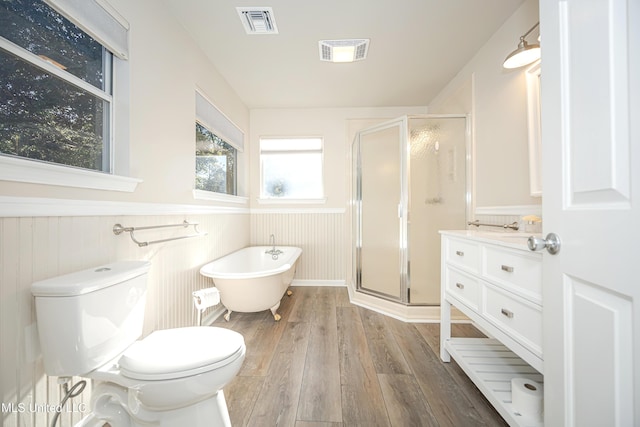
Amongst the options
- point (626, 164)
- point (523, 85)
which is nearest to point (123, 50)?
point (626, 164)

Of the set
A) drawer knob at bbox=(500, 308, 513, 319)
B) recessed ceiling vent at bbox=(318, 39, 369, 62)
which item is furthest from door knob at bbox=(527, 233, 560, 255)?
recessed ceiling vent at bbox=(318, 39, 369, 62)

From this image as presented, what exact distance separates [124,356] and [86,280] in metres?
0.33

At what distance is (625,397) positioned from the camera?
0.54 metres

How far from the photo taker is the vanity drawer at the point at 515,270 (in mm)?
938

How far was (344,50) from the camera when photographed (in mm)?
2180

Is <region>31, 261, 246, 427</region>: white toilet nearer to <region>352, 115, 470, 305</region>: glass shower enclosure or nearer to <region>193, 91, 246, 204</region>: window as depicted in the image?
<region>193, 91, 246, 204</region>: window

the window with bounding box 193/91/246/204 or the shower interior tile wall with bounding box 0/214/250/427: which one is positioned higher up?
the window with bounding box 193/91/246/204

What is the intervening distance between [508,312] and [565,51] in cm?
100

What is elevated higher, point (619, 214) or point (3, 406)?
point (619, 214)

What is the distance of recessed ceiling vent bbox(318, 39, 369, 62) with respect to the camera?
2070mm

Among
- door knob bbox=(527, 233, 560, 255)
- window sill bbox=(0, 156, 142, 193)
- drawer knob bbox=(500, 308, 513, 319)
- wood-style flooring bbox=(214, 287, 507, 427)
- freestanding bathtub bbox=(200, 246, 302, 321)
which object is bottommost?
wood-style flooring bbox=(214, 287, 507, 427)

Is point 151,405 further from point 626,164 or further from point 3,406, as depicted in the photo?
point 626,164

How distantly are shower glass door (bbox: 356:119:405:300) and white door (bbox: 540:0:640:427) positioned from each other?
1746mm

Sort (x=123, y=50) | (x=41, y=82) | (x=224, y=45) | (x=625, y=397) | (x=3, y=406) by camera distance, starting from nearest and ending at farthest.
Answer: (x=625, y=397) → (x=3, y=406) → (x=41, y=82) → (x=123, y=50) → (x=224, y=45)
